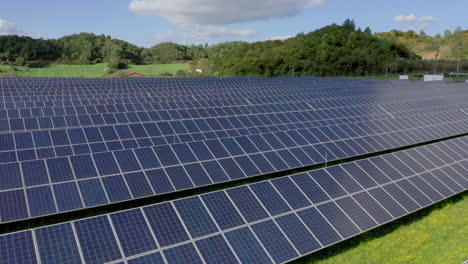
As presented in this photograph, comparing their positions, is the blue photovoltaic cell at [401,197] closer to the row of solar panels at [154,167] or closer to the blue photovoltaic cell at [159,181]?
the row of solar panels at [154,167]

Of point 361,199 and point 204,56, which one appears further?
point 204,56

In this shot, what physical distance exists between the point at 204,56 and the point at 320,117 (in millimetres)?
141760

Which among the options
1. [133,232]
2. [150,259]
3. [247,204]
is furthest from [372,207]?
[133,232]

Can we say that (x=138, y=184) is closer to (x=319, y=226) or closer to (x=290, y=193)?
(x=290, y=193)

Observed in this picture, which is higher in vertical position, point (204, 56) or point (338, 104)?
point (204, 56)

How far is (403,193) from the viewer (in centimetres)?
1330

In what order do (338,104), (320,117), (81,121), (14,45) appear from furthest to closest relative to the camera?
(14,45), (338,104), (320,117), (81,121)

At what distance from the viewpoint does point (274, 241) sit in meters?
9.52

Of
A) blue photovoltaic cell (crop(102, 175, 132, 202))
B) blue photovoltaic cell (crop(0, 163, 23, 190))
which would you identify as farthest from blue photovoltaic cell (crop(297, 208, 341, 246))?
blue photovoltaic cell (crop(0, 163, 23, 190))

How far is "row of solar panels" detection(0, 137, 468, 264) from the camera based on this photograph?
8008 mm

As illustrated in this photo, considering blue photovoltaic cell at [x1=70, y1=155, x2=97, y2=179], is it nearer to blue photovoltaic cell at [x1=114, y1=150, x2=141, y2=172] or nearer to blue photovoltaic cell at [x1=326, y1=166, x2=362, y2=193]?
blue photovoltaic cell at [x1=114, y1=150, x2=141, y2=172]

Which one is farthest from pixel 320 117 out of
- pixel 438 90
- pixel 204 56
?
pixel 204 56

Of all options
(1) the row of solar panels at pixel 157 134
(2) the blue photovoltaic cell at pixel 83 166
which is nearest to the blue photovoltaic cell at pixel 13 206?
(2) the blue photovoltaic cell at pixel 83 166

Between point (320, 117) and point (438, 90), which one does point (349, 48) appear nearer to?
point (438, 90)
